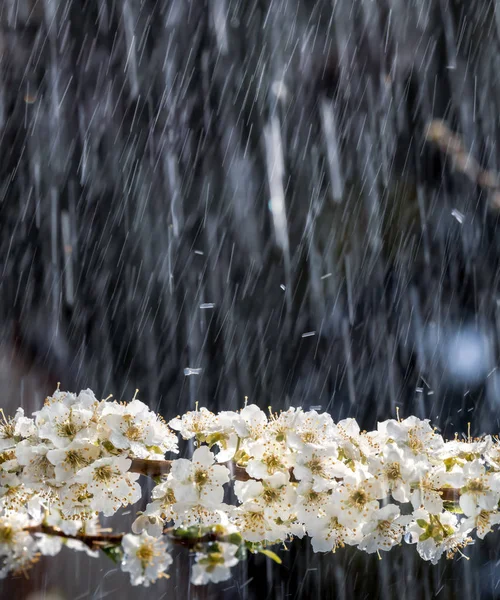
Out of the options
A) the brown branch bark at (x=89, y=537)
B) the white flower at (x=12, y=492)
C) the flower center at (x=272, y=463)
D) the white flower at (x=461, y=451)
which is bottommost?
the brown branch bark at (x=89, y=537)

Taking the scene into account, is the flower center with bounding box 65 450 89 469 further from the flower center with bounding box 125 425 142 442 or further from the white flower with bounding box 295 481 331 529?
the white flower with bounding box 295 481 331 529

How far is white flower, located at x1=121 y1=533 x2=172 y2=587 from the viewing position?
622 mm

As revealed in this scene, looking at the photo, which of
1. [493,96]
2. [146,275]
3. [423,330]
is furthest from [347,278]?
[493,96]

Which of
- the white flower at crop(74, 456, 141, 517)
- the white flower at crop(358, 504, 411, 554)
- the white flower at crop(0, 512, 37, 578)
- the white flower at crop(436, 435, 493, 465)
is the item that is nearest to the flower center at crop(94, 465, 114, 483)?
the white flower at crop(74, 456, 141, 517)

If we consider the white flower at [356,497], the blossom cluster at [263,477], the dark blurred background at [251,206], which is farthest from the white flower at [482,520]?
the dark blurred background at [251,206]

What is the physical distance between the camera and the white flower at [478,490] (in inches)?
31.8

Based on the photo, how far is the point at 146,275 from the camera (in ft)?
12.2

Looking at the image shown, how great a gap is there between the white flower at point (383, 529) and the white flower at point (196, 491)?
185mm

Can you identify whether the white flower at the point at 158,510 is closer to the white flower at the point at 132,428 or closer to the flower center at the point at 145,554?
the white flower at the point at 132,428

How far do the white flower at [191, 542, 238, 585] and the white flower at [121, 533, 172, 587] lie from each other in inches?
1.2

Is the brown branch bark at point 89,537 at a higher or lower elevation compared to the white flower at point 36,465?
lower

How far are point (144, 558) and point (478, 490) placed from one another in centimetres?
42

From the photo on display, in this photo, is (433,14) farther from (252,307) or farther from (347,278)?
(252,307)

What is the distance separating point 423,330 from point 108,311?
1698 mm
